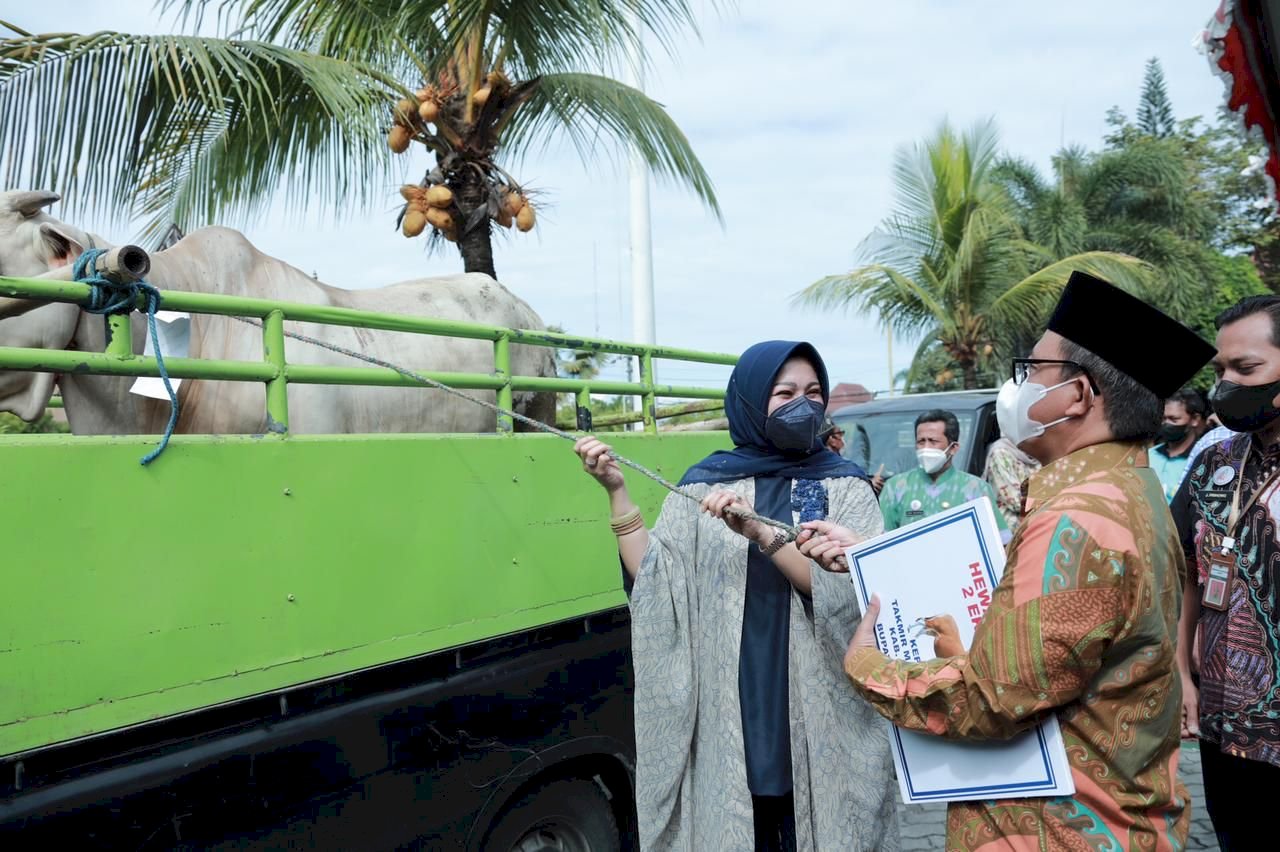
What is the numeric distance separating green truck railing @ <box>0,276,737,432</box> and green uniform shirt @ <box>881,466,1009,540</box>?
266 centimetres

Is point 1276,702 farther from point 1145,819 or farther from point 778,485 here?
point 778,485

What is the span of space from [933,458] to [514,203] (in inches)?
118

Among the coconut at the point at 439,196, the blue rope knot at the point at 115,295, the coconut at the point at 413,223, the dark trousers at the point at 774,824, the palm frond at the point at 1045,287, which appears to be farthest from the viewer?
the palm frond at the point at 1045,287

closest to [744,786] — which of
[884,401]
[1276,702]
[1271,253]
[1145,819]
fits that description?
[1145,819]

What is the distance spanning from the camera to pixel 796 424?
2518 millimetres

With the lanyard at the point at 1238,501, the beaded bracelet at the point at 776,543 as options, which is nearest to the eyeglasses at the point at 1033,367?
the beaded bracelet at the point at 776,543

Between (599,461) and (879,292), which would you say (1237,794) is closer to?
(599,461)

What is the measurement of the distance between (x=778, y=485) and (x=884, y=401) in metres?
7.01

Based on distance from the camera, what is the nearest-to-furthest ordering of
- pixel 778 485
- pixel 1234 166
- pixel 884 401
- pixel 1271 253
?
pixel 778 485 < pixel 884 401 < pixel 1271 253 < pixel 1234 166

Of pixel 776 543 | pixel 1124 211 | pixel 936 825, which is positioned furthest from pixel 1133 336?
pixel 1124 211

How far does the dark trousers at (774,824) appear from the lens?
249 centimetres

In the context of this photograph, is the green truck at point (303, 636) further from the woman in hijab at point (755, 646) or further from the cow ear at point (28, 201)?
the cow ear at point (28, 201)

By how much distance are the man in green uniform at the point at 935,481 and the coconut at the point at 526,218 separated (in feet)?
8.92

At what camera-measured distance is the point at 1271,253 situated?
22.8 meters
